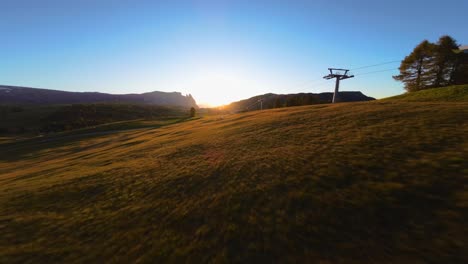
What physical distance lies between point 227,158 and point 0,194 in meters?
18.1

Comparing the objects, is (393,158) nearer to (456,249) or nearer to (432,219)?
(432,219)

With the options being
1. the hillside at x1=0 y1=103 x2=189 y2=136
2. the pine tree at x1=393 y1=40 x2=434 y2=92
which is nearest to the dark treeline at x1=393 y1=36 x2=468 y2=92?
the pine tree at x1=393 y1=40 x2=434 y2=92

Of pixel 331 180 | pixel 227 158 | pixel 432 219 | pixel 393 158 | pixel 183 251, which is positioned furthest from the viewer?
pixel 227 158

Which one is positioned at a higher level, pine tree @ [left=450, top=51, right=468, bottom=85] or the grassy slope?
pine tree @ [left=450, top=51, right=468, bottom=85]

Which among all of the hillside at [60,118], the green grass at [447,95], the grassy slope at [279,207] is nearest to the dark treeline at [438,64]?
the green grass at [447,95]

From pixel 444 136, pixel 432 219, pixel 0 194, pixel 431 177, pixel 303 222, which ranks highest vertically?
pixel 444 136

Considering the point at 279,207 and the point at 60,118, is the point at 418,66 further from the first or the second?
the point at 60,118

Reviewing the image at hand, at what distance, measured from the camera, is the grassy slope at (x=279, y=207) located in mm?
5801

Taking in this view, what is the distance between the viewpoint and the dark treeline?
43.7m

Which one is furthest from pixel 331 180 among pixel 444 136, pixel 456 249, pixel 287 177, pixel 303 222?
pixel 444 136

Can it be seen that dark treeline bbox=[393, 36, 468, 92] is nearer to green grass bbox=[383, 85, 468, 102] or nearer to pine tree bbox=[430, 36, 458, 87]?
pine tree bbox=[430, 36, 458, 87]

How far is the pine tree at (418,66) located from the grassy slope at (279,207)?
150ft

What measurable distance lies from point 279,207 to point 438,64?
6245 centimetres

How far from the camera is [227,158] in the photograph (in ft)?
48.6
